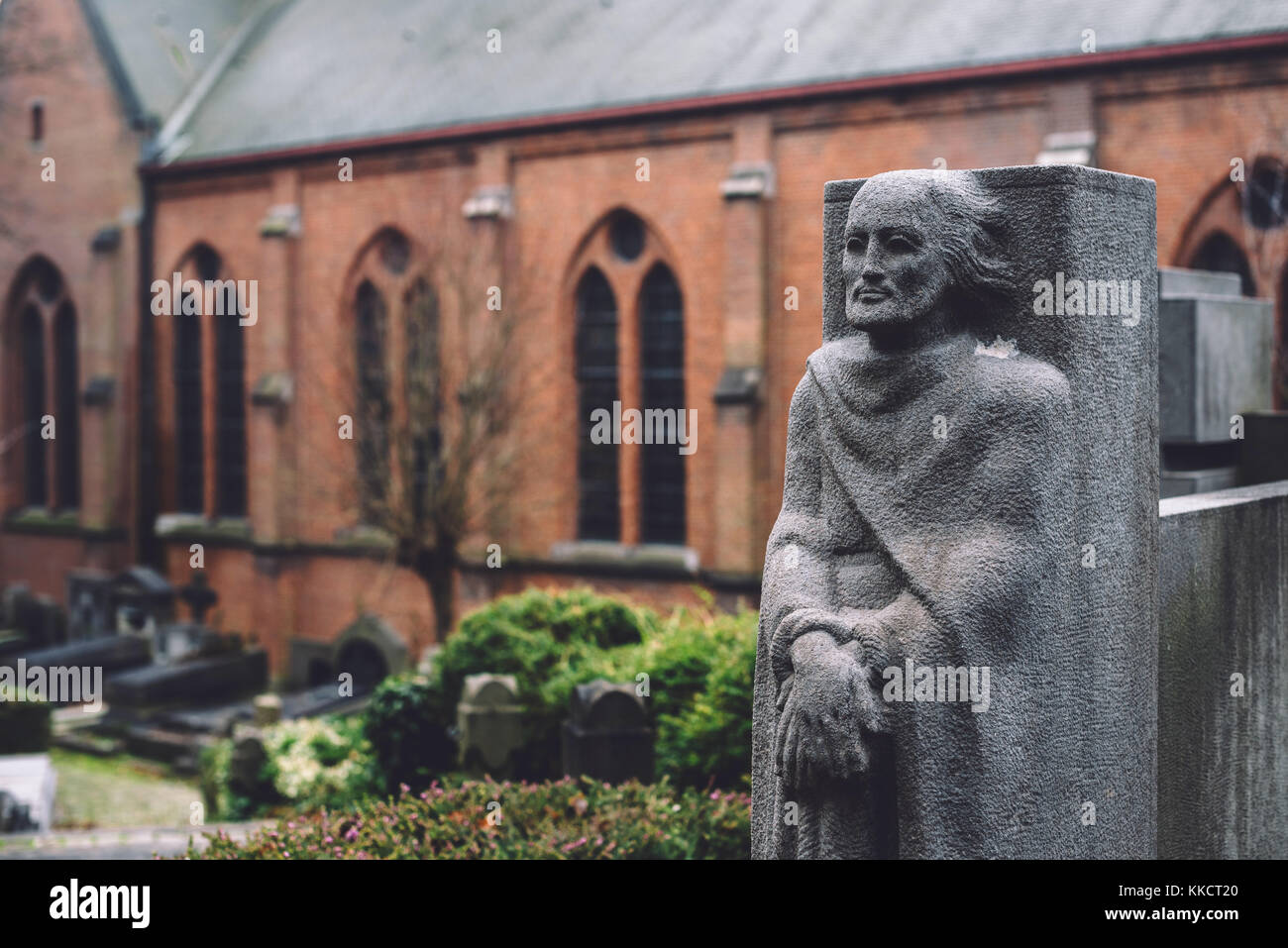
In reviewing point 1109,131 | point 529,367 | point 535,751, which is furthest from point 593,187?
point 535,751

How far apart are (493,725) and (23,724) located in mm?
9936

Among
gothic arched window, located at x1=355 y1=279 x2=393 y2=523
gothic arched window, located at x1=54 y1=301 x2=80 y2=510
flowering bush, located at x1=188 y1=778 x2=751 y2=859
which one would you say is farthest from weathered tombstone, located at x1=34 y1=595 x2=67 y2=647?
flowering bush, located at x1=188 y1=778 x2=751 y2=859

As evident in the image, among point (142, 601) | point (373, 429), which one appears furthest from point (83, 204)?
point (373, 429)

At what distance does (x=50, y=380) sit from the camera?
29234 millimetres

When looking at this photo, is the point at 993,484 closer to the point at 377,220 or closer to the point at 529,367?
the point at 529,367

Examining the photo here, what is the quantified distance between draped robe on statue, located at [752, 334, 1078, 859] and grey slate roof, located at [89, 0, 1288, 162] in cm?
1383

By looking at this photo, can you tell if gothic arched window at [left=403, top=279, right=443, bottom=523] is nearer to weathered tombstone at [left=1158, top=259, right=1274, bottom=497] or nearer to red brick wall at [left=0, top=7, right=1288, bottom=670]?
red brick wall at [left=0, top=7, right=1288, bottom=670]

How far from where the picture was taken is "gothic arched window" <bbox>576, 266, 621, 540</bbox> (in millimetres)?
22125

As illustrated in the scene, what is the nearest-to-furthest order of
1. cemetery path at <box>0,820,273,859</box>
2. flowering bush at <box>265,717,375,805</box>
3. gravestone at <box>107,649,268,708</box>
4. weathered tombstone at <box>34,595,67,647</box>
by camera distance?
cemetery path at <box>0,820,273,859</box> → flowering bush at <box>265,717,375,805</box> → gravestone at <box>107,649,268,708</box> → weathered tombstone at <box>34,595,67,647</box>

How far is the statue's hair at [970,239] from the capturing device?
4738mm

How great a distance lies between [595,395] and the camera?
22.3 meters

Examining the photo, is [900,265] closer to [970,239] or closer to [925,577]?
[970,239]
